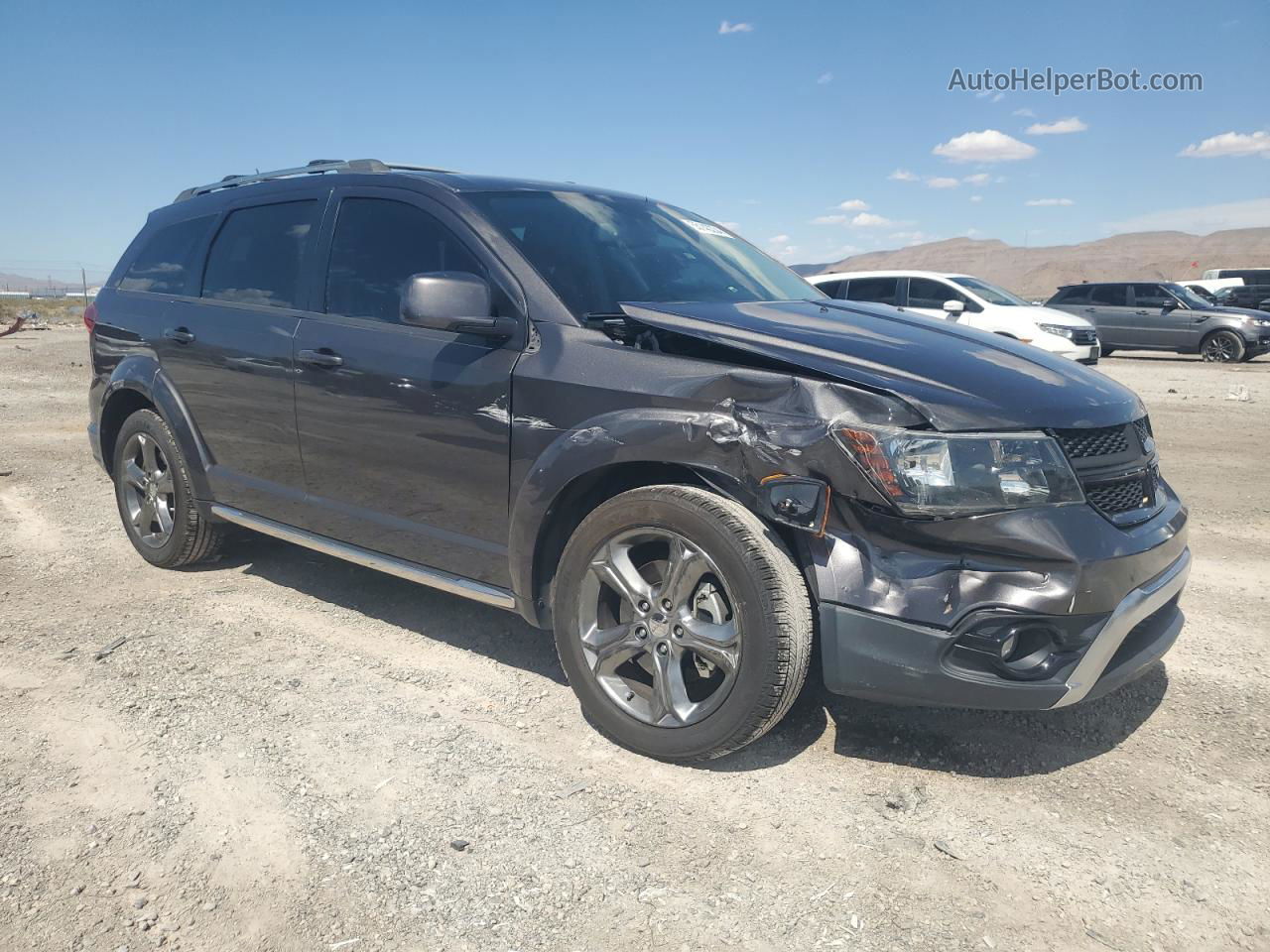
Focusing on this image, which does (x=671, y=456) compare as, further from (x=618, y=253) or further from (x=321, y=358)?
(x=321, y=358)

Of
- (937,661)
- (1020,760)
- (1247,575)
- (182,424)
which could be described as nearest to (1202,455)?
(1247,575)

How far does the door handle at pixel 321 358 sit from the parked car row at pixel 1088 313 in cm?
1070

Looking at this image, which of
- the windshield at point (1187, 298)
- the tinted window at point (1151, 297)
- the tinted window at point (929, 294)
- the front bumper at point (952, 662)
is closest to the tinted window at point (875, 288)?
the tinted window at point (929, 294)

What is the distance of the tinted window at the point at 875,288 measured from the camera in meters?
15.2

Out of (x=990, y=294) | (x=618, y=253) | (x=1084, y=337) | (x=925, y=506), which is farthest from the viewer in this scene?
(x=990, y=294)

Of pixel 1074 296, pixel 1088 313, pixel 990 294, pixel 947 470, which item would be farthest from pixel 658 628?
pixel 1074 296

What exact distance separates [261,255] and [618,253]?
1.76 m

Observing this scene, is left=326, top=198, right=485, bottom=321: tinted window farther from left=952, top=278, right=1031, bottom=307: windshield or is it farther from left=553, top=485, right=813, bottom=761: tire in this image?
left=952, top=278, right=1031, bottom=307: windshield

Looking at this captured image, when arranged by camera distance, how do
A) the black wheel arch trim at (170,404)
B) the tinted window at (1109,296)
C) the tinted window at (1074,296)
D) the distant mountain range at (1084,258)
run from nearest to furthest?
the black wheel arch trim at (170,404)
the tinted window at (1109,296)
the tinted window at (1074,296)
the distant mountain range at (1084,258)

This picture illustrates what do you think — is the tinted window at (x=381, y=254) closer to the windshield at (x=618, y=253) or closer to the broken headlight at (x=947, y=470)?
the windshield at (x=618, y=253)

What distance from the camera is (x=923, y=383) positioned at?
2.68m

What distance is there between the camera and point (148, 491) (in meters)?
5.03

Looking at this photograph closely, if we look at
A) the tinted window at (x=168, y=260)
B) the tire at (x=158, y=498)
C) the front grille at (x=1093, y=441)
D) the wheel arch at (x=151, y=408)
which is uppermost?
the tinted window at (x=168, y=260)

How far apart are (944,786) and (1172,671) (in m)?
1.42
